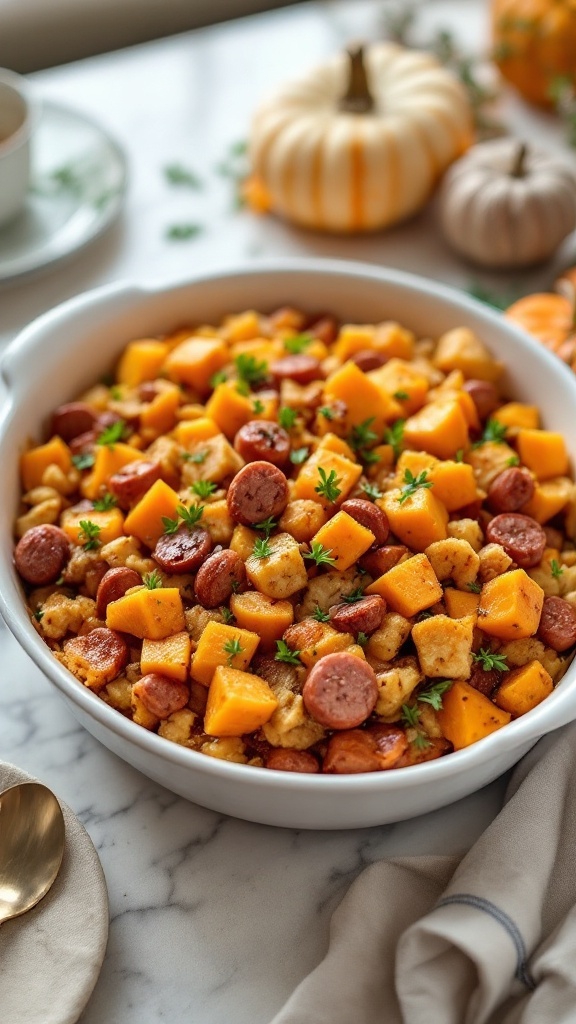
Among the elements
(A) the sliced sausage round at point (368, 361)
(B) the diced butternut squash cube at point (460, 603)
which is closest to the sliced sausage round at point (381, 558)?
(B) the diced butternut squash cube at point (460, 603)

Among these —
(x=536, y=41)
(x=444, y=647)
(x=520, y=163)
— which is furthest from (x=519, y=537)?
(x=536, y=41)

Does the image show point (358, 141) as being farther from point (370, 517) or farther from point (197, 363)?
point (370, 517)

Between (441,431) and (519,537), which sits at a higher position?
(441,431)

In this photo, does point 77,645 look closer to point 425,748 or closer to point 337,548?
point 337,548

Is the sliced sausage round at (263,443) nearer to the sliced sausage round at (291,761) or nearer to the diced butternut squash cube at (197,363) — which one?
the diced butternut squash cube at (197,363)

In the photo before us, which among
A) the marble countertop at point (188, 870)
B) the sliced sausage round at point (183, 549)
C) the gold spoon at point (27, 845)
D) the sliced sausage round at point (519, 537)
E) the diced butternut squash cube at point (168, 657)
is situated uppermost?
the sliced sausage round at point (183, 549)

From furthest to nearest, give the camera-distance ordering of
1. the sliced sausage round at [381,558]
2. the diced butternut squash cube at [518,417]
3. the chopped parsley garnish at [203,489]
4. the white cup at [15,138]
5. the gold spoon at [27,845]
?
1. the white cup at [15,138]
2. the diced butternut squash cube at [518,417]
3. the chopped parsley garnish at [203,489]
4. the sliced sausage round at [381,558]
5. the gold spoon at [27,845]
